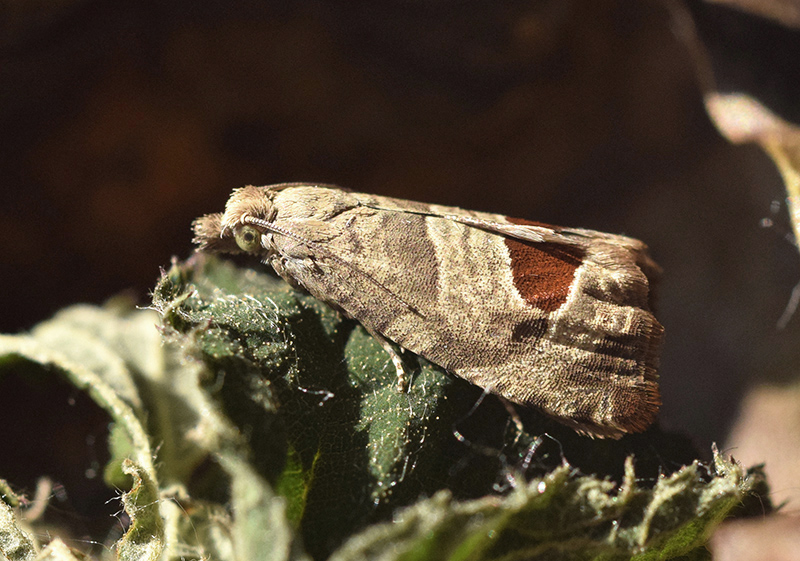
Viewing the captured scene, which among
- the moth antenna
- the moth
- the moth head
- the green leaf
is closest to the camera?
the green leaf

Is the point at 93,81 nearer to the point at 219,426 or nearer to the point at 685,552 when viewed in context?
the point at 219,426

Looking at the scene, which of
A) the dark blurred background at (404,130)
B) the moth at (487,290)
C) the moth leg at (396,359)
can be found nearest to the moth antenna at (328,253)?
the moth at (487,290)

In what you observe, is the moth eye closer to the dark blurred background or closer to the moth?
the moth

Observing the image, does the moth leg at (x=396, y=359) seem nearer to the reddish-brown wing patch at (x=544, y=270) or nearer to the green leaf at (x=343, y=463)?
the green leaf at (x=343, y=463)

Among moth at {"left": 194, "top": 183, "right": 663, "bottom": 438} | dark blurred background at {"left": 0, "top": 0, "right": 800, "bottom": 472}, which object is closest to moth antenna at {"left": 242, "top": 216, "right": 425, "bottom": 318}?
moth at {"left": 194, "top": 183, "right": 663, "bottom": 438}

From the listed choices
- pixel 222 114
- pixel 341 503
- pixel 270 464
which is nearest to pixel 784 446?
pixel 341 503

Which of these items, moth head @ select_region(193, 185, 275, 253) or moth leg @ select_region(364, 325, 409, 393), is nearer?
moth leg @ select_region(364, 325, 409, 393)
